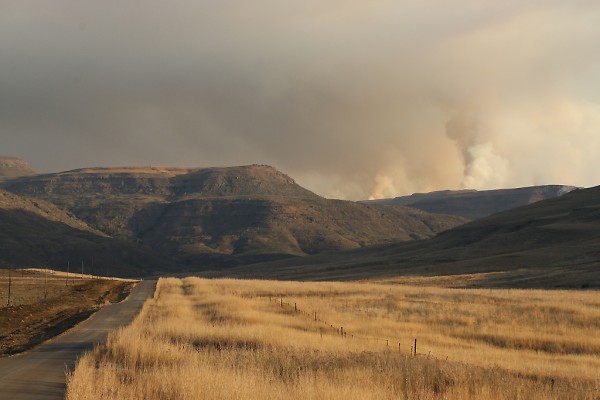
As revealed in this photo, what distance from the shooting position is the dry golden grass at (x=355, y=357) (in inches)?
497

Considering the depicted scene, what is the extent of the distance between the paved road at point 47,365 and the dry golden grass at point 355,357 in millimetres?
786

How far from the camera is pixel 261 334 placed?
74.0ft

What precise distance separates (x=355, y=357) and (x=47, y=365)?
27.7 ft

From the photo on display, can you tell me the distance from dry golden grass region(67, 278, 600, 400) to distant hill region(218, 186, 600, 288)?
3493 cm

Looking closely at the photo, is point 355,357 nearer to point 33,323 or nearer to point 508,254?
point 33,323

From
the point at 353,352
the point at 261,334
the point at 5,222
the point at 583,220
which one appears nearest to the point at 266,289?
the point at 261,334

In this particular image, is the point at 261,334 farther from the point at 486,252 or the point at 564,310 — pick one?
the point at 486,252

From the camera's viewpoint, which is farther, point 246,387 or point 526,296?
point 526,296

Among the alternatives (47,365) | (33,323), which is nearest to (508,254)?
(33,323)

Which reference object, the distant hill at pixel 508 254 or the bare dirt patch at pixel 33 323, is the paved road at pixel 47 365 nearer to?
the bare dirt patch at pixel 33 323

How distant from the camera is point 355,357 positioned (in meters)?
17.3

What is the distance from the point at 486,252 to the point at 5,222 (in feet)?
484

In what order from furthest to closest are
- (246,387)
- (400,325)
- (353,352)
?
1. (400,325)
2. (353,352)
3. (246,387)

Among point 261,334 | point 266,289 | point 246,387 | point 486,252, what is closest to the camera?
point 246,387
